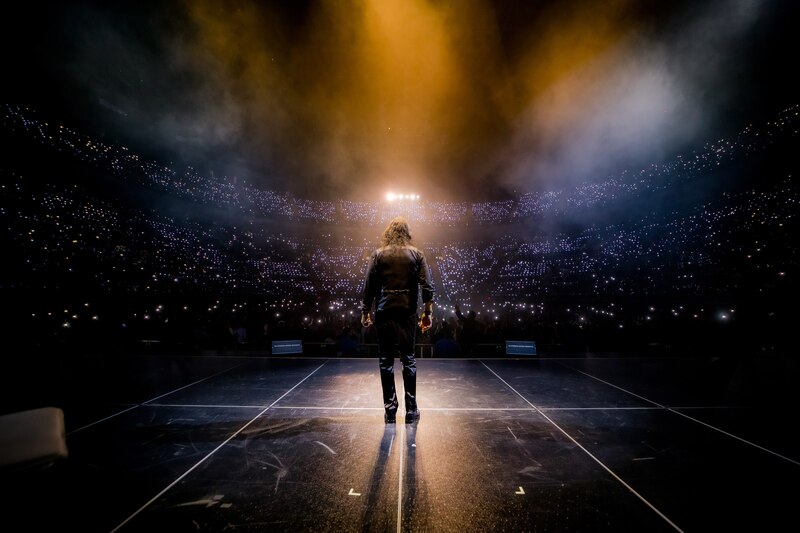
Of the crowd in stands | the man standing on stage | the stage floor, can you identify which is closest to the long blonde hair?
the man standing on stage

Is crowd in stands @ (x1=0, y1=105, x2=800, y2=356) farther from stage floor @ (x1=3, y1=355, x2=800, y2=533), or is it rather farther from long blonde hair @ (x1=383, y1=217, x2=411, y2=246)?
long blonde hair @ (x1=383, y1=217, x2=411, y2=246)

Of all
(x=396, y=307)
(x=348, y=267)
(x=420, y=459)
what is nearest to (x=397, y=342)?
(x=396, y=307)

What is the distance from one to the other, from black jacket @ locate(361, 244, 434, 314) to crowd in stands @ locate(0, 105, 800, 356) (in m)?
3.23

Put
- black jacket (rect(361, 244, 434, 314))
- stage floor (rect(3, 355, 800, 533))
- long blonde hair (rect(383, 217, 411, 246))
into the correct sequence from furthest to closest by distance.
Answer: long blonde hair (rect(383, 217, 411, 246)) → black jacket (rect(361, 244, 434, 314)) → stage floor (rect(3, 355, 800, 533))

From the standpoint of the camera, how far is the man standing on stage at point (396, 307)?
236 cm

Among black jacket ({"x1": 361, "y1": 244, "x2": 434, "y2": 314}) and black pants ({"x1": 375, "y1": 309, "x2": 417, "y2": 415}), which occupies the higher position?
black jacket ({"x1": 361, "y1": 244, "x2": 434, "y2": 314})

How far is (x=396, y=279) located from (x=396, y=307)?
0.80ft

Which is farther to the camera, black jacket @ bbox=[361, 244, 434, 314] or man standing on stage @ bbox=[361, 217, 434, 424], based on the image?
black jacket @ bbox=[361, 244, 434, 314]

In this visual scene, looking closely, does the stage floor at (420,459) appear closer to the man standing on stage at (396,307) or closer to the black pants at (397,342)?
the man standing on stage at (396,307)

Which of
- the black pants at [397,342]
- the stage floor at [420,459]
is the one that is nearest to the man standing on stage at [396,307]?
the black pants at [397,342]

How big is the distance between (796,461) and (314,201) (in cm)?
2230

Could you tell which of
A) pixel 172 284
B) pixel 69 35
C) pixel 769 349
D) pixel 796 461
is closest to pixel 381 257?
pixel 796 461

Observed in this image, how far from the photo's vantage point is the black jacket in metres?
2.50

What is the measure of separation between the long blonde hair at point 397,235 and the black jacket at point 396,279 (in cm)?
8
